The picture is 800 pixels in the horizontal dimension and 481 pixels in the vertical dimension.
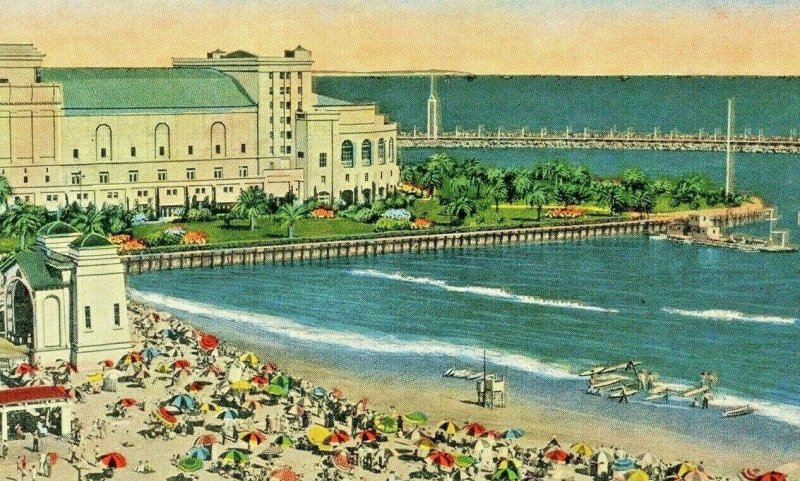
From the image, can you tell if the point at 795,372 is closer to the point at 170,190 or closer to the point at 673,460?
the point at 673,460

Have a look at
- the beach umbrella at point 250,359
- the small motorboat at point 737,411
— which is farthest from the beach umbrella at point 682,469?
the beach umbrella at point 250,359

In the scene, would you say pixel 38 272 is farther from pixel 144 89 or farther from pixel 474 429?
pixel 144 89

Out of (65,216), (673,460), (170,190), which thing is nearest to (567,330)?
(673,460)

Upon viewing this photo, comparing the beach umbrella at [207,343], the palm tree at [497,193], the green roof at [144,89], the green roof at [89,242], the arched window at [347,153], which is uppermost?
the green roof at [144,89]

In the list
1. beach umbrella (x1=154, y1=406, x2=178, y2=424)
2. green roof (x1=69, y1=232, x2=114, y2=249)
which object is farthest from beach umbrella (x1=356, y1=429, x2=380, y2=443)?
green roof (x1=69, y1=232, x2=114, y2=249)

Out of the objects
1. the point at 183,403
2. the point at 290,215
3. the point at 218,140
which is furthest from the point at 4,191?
the point at 183,403

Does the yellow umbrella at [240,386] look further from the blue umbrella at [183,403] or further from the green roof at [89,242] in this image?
the green roof at [89,242]

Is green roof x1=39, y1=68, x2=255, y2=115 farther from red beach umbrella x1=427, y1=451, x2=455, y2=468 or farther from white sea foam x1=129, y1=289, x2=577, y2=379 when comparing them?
red beach umbrella x1=427, y1=451, x2=455, y2=468
